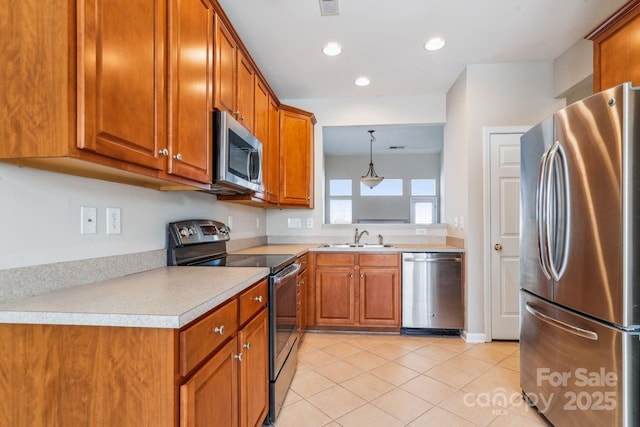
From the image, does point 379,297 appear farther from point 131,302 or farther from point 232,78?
point 131,302

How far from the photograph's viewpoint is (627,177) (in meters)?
1.28

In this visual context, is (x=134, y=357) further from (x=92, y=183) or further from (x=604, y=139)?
(x=604, y=139)

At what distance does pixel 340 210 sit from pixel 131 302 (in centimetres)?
718

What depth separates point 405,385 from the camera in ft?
7.13

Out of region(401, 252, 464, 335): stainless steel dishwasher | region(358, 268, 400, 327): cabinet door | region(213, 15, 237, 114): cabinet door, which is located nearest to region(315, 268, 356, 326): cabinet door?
region(358, 268, 400, 327): cabinet door

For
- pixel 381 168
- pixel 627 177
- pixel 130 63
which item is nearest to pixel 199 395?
pixel 130 63

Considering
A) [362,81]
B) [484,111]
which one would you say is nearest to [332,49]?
[362,81]

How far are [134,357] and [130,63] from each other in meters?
0.96

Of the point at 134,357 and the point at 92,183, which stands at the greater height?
the point at 92,183

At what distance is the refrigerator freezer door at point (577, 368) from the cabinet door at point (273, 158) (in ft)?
6.87

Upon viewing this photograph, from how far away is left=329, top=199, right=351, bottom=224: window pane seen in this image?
26.3 feet

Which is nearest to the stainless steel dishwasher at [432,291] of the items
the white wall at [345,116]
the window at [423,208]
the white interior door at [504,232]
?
the white interior door at [504,232]

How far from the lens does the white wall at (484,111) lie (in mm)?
2979

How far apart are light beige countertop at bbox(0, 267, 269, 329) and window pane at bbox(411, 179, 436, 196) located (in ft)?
22.9
